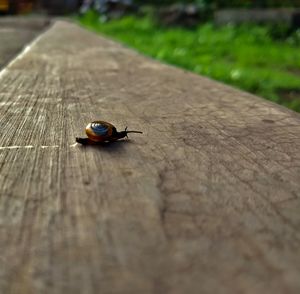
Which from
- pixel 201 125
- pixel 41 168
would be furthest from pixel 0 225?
pixel 201 125

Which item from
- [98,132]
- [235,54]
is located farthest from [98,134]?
[235,54]

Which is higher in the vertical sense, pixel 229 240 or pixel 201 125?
pixel 229 240

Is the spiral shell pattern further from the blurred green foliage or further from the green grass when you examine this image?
the blurred green foliage

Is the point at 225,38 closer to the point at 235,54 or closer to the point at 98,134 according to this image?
the point at 235,54

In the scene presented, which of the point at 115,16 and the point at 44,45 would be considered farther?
the point at 115,16

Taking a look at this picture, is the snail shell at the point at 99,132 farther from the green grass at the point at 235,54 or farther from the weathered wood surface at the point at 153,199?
the green grass at the point at 235,54

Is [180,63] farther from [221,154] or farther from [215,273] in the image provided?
[215,273]

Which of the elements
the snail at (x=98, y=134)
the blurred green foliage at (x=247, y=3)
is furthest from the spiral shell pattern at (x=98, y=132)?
the blurred green foliage at (x=247, y=3)
